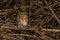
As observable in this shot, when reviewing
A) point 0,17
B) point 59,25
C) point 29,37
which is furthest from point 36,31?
point 0,17

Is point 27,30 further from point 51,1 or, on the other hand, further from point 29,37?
point 51,1

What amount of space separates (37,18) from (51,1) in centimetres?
30

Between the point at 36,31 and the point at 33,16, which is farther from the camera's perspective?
the point at 33,16

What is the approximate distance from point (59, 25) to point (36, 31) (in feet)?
1.08

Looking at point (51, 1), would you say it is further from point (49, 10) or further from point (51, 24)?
point (51, 24)

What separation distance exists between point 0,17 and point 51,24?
70 centimetres

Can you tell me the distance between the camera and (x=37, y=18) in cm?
278

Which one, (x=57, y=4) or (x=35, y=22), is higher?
(x=57, y=4)

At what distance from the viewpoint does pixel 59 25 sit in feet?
8.93

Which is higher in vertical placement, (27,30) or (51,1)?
(51,1)

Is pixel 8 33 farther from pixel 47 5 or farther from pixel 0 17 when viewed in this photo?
pixel 47 5

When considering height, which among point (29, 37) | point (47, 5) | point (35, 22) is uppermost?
point (47, 5)

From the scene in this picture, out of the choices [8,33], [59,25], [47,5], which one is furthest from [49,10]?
[8,33]

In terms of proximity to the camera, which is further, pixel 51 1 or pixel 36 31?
pixel 51 1
